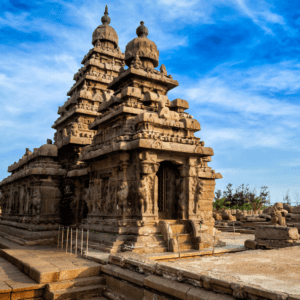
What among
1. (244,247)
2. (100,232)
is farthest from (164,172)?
(244,247)

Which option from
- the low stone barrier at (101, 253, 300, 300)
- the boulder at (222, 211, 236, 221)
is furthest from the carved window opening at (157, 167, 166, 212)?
the boulder at (222, 211, 236, 221)

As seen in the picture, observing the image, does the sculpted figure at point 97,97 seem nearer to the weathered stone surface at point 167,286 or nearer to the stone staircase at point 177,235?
the stone staircase at point 177,235

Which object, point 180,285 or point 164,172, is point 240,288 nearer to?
point 180,285

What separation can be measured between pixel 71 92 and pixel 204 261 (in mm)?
20748

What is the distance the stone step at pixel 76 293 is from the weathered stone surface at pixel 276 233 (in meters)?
7.50

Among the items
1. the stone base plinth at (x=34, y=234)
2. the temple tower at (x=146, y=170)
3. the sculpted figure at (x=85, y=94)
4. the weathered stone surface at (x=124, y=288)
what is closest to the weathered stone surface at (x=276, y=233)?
the temple tower at (x=146, y=170)

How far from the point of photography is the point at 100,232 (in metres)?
11.9

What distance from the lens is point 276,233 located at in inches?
462

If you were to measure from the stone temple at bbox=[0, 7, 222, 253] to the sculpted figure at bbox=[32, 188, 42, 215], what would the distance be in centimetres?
5

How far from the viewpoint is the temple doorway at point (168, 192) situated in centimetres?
1256

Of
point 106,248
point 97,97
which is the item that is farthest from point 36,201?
point 97,97

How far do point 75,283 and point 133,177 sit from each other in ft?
16.0

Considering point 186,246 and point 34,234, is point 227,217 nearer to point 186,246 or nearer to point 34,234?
point 186,246

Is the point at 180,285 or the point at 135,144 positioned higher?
the point at 135,144
